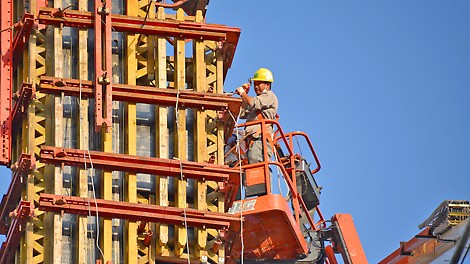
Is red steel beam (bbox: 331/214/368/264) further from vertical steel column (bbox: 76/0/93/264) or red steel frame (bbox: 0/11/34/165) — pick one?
red steel frame (bbox: 0/11/34/165)

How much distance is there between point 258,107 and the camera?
33.4 m

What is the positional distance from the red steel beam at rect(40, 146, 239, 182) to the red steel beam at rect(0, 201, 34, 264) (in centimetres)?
104

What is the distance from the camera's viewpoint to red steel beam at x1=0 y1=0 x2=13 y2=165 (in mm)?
28938

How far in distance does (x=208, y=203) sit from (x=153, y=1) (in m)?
4.93

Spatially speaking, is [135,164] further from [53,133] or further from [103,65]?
[103,65]

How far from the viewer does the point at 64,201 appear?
26688 mm

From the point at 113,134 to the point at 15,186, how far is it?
7.84ft

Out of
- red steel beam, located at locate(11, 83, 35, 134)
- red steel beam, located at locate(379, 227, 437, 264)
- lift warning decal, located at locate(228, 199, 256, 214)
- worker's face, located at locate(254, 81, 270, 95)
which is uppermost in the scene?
worker's face, located at locate(254, 81, 270, 95)

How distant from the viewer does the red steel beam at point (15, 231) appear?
2686cm

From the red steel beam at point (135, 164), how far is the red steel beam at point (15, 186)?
0.38 metres

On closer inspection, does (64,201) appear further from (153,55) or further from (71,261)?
(153,55)

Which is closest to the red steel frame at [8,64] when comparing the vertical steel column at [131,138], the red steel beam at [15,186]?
the red steel beam at [15,186]

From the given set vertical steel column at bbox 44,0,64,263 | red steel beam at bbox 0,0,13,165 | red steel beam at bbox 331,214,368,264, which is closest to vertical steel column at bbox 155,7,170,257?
vertical steel column at bbox 44,0,64,263

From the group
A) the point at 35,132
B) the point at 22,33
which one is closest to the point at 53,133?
the point at 35,132
